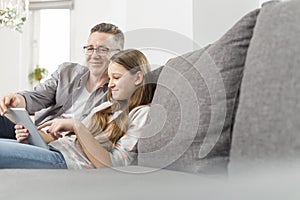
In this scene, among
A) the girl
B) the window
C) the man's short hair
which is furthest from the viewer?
the window

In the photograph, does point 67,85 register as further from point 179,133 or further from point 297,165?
point 297,165

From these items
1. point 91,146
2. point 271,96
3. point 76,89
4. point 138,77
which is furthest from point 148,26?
point 271,96

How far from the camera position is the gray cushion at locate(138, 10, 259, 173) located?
1.13 meters

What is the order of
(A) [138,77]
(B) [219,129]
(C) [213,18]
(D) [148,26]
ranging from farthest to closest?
(D) [148,26] → (C) [213,18] → (A) [138,77] → (B) [219,129]

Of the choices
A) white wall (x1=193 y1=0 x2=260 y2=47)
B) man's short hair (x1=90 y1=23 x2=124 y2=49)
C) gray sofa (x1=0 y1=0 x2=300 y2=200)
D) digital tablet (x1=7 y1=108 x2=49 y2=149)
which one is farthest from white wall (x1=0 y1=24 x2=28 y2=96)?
gray sofa (x1=0 y1=0 x2=300 y2=200)

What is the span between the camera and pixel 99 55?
68.1 inches

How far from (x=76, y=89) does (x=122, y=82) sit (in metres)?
0.52

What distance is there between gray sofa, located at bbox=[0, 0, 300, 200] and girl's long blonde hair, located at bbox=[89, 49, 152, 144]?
87 mm

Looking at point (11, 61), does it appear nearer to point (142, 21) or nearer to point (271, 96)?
point (142, 21)

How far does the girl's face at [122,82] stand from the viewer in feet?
4.64

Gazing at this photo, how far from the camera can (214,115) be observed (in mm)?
1139

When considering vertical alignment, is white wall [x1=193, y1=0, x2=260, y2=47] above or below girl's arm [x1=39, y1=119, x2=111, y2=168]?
above

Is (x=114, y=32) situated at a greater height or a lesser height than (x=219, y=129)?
greater

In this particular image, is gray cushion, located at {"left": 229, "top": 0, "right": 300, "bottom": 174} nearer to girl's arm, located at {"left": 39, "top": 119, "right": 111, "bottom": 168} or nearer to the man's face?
girl's arm, located at {"left": 39, "top": 119, "right": 111, "bottom": 168}
